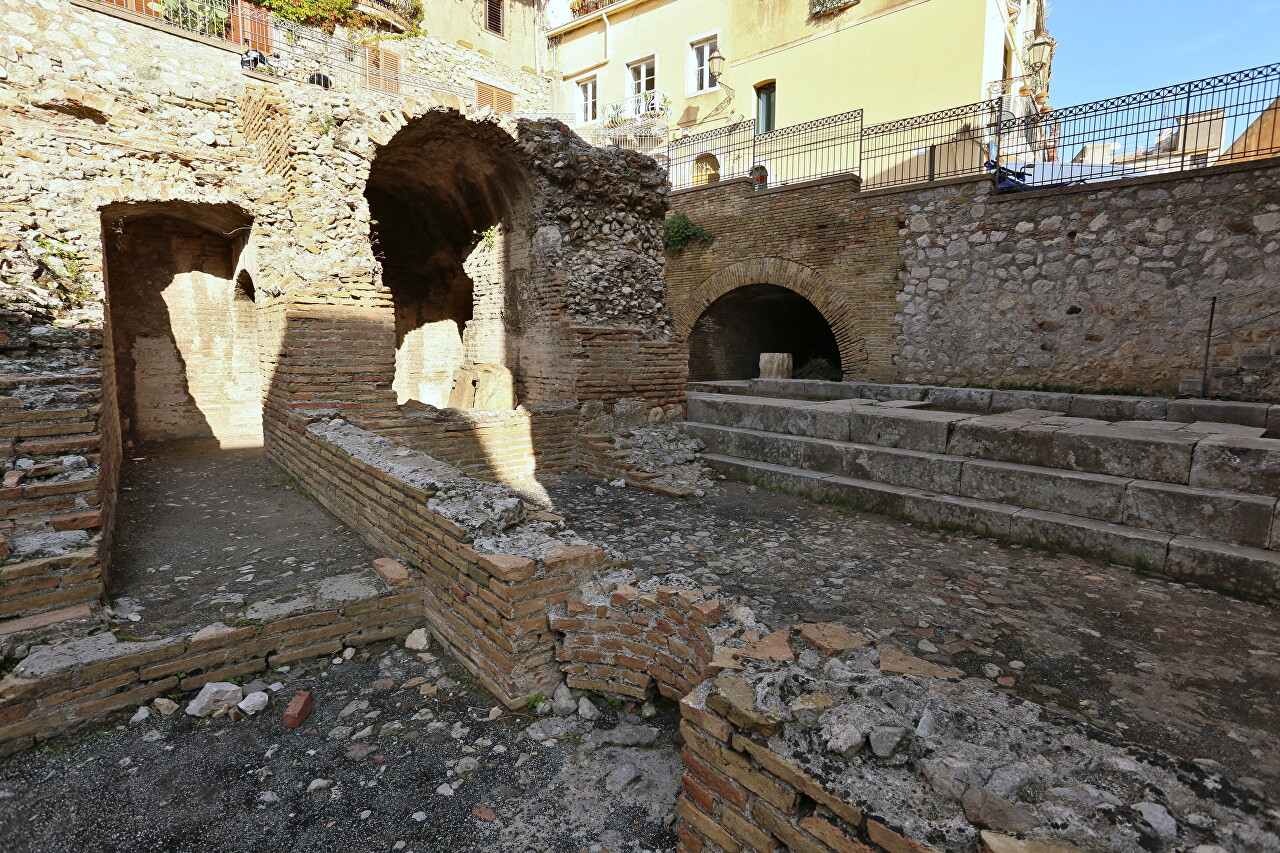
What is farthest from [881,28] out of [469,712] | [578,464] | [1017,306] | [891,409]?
[469,712]

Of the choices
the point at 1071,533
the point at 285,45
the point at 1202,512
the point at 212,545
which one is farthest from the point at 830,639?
the point at 285,45

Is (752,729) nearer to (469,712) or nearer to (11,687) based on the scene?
(469,712)

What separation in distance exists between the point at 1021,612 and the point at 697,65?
768 inches

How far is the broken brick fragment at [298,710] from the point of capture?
2473 millimetres

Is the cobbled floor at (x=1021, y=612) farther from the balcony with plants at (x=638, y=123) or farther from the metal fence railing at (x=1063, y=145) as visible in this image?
the balcony with plants at (x=638, y=123)

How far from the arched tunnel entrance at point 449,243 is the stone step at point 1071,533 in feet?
13.5

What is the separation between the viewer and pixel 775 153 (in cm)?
1491

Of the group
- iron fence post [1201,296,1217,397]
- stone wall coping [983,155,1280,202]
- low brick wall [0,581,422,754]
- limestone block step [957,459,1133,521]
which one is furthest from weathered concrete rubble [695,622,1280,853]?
stone wall coping [983,155,1280,202]

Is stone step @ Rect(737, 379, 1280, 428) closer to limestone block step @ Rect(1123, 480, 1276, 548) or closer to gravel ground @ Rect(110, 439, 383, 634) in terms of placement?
limestone block step @ Rect(1123, 480, 1276, 548)

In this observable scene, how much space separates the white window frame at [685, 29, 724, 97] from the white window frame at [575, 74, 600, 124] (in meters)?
3.59

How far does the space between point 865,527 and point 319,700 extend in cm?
377

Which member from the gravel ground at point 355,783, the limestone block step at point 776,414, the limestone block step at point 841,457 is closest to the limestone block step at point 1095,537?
the limestone block step at point 841,457

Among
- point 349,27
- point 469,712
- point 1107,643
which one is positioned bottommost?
point 469,712

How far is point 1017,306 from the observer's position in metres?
8.84
